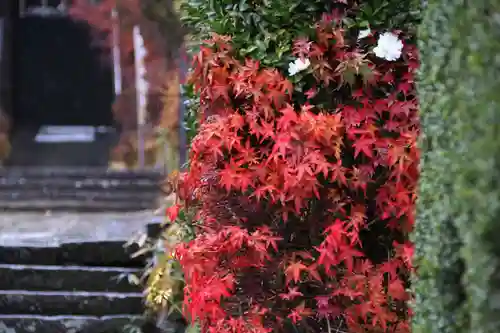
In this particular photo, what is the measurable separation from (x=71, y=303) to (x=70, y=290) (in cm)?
17

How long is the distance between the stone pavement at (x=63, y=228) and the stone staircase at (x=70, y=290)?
104 mm

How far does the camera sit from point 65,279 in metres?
5.22

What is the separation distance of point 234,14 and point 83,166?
13.8 metres

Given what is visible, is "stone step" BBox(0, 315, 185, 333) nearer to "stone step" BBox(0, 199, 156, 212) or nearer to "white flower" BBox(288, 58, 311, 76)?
"white flower" BBox(288, 58, 311, 76)

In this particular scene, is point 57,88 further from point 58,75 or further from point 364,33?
point 364,33

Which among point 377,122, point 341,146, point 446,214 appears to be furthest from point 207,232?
→ point 446,214

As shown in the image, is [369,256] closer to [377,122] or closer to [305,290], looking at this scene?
[305,290]

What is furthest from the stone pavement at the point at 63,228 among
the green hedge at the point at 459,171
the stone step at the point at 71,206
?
the green hedge at the point at 459,171

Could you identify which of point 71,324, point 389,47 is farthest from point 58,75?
point 389,47

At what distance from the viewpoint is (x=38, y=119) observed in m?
16.4

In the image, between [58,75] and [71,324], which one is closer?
[71,324]

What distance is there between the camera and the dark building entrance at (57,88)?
16109 mm

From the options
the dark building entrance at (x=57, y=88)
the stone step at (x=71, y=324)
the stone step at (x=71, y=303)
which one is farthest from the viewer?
the dark building entrance at (x=57, y=88)

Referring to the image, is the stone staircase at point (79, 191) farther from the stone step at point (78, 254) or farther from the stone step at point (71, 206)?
the stone step at point (78, 254)
